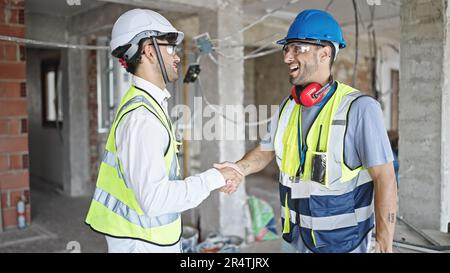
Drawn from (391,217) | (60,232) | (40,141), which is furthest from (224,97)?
(40,141)

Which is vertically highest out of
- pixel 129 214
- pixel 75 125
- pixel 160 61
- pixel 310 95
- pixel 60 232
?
pixel 160 61

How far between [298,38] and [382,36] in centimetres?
633

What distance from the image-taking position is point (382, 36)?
292 inches

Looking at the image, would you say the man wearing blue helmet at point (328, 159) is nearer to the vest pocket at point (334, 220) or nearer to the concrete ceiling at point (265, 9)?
the vest pocket at point (334, 220)

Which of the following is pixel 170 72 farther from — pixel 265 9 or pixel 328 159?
pixel 265 9

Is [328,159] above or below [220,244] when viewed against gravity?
above

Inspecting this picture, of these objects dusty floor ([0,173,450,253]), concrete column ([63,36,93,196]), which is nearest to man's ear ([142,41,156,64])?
dusty floor ([0,173,450,253])

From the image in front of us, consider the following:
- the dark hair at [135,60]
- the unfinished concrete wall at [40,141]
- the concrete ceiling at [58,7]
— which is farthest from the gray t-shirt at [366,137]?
the unfinished concrete wall at [40,141]

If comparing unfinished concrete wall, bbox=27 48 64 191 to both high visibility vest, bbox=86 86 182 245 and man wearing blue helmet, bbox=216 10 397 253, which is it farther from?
man wearing blue helmet, bbox=216 10 397 253

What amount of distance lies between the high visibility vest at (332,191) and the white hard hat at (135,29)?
680 mm

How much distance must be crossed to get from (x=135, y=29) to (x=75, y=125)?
4.94 metres

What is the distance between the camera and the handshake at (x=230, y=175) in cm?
173

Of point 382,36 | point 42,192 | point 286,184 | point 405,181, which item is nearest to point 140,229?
point 286,184

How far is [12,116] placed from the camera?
4559 mm
